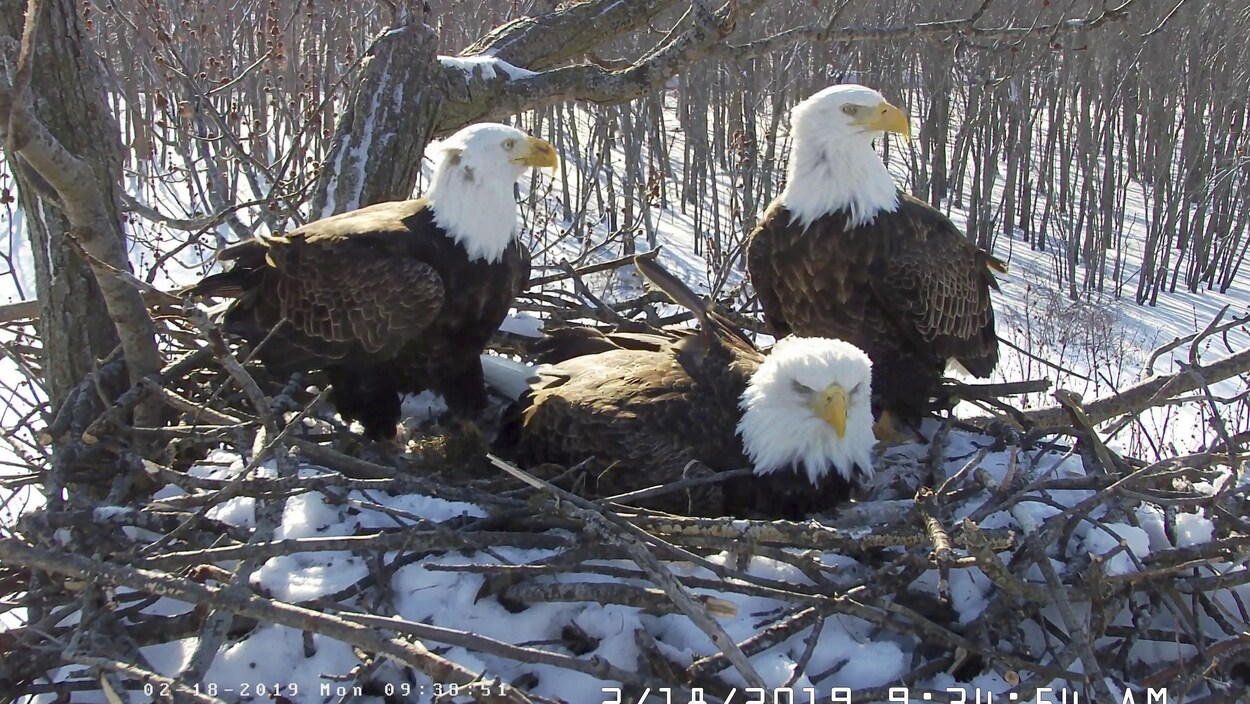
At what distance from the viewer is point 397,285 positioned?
3.61 m

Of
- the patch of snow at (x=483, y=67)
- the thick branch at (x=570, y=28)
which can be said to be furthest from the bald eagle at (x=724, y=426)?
the thick branch at (x=570, y=28)

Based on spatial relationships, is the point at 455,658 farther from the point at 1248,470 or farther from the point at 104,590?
the point at 1248,470

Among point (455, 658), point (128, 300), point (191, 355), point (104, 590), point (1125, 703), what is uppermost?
point (128, 300)

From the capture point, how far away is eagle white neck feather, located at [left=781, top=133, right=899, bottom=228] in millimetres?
4094

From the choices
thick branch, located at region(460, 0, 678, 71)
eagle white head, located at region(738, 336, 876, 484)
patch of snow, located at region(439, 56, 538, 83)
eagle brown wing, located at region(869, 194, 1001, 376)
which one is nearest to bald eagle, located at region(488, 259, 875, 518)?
eagle white head, located at region(738, 336, 876, 484)

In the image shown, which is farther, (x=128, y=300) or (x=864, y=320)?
(x=864, y=320)

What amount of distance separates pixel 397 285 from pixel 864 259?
5.92 feet

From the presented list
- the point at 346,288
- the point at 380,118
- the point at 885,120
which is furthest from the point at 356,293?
the point at 885,120

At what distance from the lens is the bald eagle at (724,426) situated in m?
3.27

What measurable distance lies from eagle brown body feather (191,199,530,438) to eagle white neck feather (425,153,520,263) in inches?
1.5

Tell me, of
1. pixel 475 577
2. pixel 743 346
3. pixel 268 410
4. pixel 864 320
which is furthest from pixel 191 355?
pixel 864 320

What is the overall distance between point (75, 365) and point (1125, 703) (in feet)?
10.7

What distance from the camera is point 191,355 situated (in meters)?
3.59

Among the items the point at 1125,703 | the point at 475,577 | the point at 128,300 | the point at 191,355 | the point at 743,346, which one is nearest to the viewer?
the point at 1125,703
